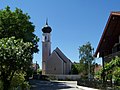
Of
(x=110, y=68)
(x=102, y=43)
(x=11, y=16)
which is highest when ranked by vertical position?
(x=11, y=16)

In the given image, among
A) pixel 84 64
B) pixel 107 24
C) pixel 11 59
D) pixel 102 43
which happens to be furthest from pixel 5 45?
pixel 84 64

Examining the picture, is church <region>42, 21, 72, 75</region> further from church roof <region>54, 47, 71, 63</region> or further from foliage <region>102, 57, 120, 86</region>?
foliage <region>102, 57, 120, 86</region>

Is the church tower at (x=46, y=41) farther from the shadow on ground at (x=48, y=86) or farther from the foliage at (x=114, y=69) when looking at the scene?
the foliage at (x=114, y=69)

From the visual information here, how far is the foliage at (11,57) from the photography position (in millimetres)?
16875

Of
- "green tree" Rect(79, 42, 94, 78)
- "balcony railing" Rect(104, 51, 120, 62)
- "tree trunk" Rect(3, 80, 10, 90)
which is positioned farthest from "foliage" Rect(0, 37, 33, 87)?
"green tree" Rect(79, 42, 94, 78)

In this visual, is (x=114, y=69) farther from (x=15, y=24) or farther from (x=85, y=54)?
(x=85, y=54)

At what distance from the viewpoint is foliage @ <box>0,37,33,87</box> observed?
1688 cm

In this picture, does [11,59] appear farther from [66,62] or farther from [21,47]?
[66,62]

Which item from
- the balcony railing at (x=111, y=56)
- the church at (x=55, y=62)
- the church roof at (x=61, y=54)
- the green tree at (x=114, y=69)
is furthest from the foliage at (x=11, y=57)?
the church roof at (x=61, y=54)

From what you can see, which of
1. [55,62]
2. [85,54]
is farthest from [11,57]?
[55,62]

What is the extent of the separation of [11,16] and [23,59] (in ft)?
87.7

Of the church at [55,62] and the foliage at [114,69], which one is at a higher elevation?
the church at [55,62]

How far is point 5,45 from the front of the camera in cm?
1734

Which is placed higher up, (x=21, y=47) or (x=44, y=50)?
(x=44, y=50)
